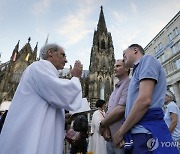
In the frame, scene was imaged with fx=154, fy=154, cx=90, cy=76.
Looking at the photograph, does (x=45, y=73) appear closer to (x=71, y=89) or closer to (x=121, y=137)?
(x=71, y=89)

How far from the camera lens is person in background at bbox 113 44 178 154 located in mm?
1264

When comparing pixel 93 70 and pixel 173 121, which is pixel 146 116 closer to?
pixel 173 121

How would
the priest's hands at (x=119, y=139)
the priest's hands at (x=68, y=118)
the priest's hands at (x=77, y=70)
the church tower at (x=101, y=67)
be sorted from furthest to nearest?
the church tower at (x=101, y=67), the priest's hands at (x=68, y=118), the priest's hands at (x=77, y=70), the priest's hands at (x=119, y=139)

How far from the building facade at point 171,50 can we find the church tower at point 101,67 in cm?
1580

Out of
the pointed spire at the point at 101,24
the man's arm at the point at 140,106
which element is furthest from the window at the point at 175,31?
the pointed spire at the point at 101,24

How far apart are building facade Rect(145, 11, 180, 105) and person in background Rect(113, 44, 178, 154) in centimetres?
1840

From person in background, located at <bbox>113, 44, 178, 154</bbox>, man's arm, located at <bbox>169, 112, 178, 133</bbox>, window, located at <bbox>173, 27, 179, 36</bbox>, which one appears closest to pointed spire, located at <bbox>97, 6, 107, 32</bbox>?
window, located at <bbox>173, 27, 179, 36</bbox>

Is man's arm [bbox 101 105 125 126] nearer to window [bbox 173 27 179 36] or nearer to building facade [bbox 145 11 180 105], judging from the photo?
building facade [bbox 145 11 180 105]

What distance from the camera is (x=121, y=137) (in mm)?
1442

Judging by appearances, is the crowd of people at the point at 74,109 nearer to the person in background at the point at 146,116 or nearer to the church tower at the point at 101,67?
the person in background at the point at 146,116

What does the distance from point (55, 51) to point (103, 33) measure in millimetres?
43390

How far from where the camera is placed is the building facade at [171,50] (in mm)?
17903

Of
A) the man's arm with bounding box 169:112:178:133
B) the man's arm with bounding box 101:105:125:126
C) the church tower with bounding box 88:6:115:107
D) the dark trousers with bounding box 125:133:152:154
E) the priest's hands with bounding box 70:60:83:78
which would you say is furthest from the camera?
the church tower with bounding box 88:6:115:107

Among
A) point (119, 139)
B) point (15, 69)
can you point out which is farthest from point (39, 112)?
point (15, 69)
